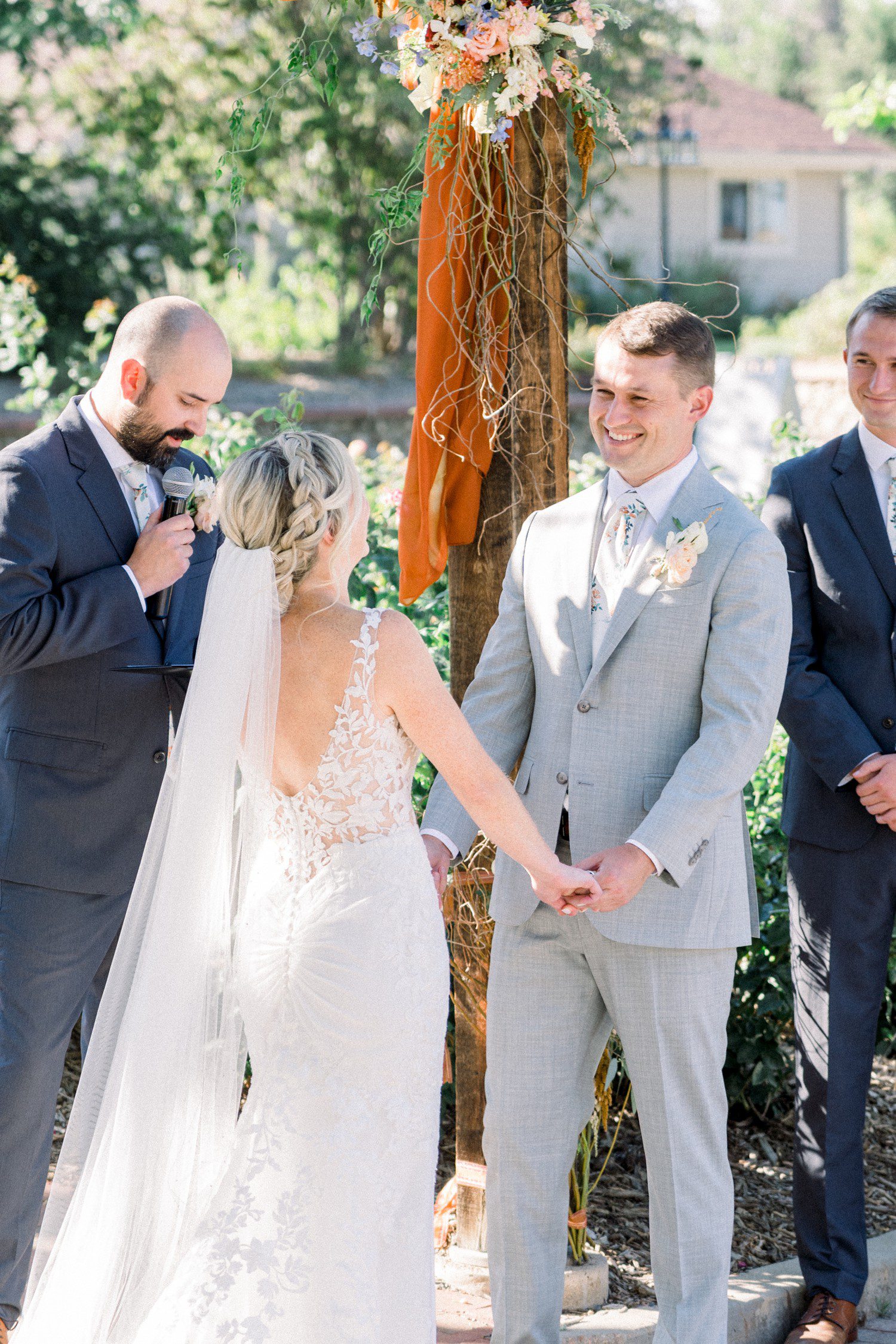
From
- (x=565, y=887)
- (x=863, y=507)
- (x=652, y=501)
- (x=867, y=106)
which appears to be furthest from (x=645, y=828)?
(x=867, y=106)

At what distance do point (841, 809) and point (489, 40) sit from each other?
6.32 ft

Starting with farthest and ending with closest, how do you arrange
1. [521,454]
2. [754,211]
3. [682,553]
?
[754,211], [521,454], [682,553]

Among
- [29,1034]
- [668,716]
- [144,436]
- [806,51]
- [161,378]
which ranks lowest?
[29,1034]

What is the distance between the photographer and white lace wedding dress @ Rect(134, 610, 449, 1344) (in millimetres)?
2490

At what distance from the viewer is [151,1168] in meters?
2.70

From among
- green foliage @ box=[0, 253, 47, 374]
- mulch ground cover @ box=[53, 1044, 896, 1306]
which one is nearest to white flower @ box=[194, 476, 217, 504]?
mulch ground cover @ box=[53, 1044, 896, 1306]

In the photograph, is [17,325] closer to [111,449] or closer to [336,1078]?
[111,449]

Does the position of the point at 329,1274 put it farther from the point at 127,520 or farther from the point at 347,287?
the point at 347,287

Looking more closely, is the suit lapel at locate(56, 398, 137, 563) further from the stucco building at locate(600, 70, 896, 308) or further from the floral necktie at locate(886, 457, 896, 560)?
the stucco building at locate(600, 70, 896, 308)

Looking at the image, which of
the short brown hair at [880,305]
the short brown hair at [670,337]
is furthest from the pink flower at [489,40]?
the short brown hair at [880,305]

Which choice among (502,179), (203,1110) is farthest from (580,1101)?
(502,179)

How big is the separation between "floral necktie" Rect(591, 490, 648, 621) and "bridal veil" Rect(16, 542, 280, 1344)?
80 cm

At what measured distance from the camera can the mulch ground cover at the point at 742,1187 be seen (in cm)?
A: 367

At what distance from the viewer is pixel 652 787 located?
2.81 metres
